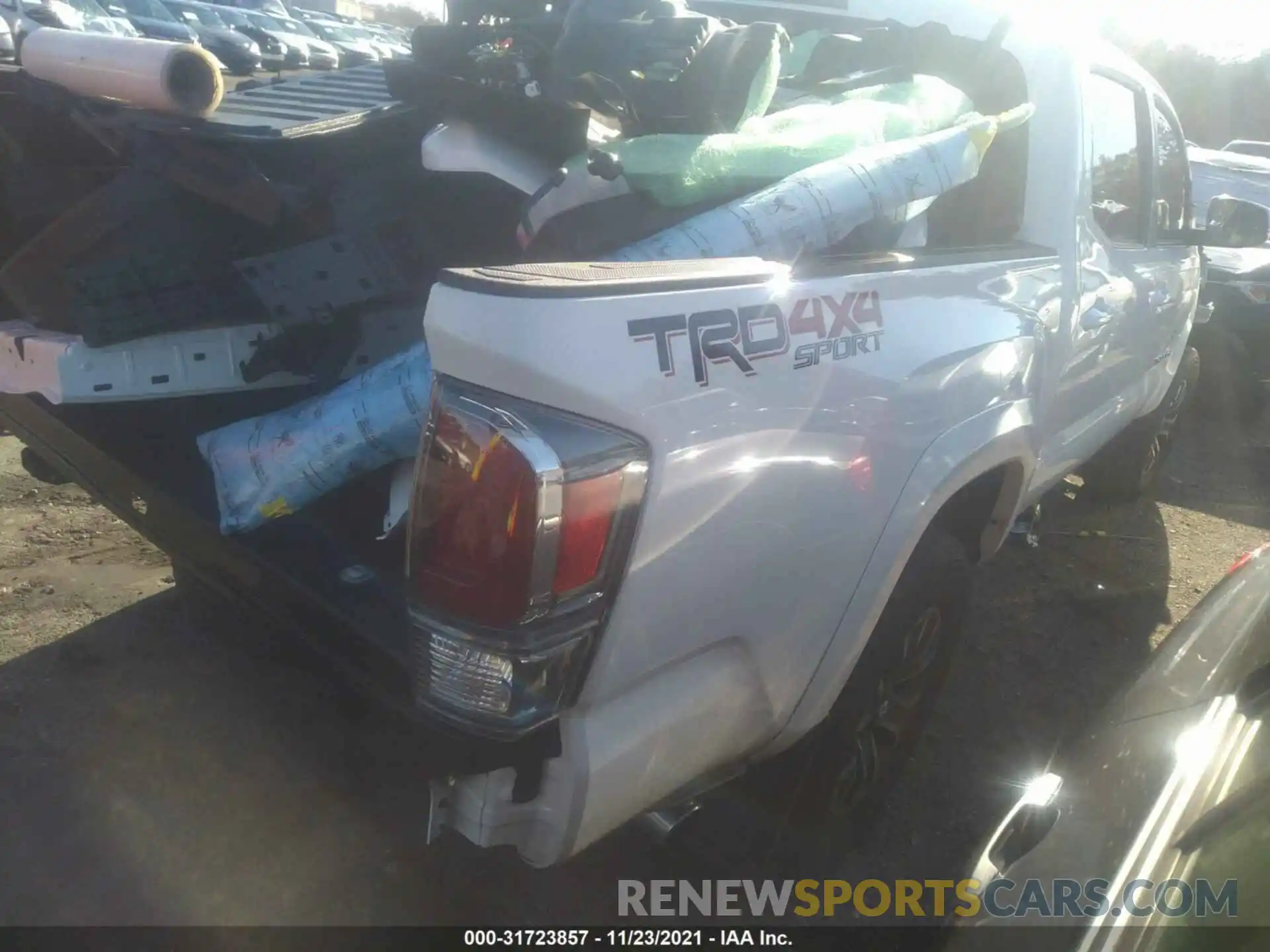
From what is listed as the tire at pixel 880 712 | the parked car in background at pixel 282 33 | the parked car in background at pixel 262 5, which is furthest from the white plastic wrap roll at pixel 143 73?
the parked car in background at pixel 262 5

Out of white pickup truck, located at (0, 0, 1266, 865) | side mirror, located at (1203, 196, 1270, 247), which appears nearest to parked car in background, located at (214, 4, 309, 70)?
side mirror, located at (1203, 196, 1270, 247)

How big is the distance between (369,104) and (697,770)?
2302 millimetres

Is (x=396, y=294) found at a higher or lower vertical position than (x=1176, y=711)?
higher

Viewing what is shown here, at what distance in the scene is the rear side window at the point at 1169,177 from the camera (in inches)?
148

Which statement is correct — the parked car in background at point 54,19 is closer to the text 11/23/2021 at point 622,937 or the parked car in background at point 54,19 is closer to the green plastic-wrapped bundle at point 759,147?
the green plastic-wrapped bundle at point 759,147

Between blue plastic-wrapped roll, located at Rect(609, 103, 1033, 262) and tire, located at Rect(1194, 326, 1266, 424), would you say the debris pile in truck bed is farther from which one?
tire, located at Rect(1194, 326, 1266, 424)

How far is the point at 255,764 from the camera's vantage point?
2832 millimetres

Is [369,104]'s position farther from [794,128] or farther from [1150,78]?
[1150,78]

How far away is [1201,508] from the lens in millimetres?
5805

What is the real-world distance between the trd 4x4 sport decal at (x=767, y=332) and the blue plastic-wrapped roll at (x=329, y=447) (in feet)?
2.39

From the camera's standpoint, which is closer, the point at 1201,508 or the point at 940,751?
the point at 940,751

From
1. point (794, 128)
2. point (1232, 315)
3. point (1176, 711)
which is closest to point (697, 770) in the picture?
point (1176, 711)

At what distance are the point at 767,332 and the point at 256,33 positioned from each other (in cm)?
1030

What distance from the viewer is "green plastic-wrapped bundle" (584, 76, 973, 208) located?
2.37m
